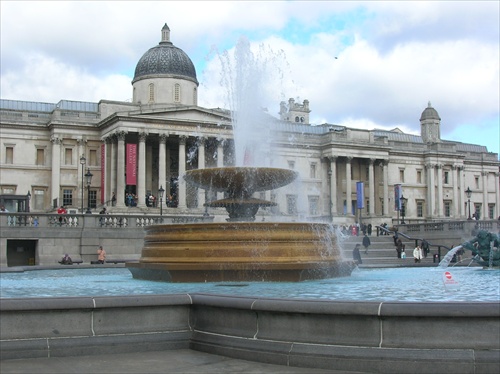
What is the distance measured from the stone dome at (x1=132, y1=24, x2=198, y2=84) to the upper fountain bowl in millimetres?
54823

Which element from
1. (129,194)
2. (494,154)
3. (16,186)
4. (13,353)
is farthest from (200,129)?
(13,353)

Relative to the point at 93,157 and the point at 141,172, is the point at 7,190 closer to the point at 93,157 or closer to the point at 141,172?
the point at 93,157

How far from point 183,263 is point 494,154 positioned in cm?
9069

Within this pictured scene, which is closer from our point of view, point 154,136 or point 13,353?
point 13,353

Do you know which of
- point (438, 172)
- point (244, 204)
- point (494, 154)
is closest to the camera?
point (244, 204)

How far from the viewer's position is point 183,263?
43.5ft

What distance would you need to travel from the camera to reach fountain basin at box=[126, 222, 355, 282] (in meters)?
13.1

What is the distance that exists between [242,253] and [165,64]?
196ft

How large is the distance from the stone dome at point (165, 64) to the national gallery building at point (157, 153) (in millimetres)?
113

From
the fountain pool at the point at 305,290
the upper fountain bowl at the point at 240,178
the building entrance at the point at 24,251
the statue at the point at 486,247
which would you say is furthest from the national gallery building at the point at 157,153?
the fountain pool at the point at 305,290

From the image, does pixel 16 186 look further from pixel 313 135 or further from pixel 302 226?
pixel 302 226

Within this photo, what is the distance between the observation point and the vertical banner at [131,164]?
6359 centimetres

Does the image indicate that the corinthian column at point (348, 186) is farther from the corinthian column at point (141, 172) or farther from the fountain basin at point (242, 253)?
the fountain basin at point (242, 253)

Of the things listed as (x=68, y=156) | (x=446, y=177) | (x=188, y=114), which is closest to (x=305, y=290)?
(x=188, y=114)
